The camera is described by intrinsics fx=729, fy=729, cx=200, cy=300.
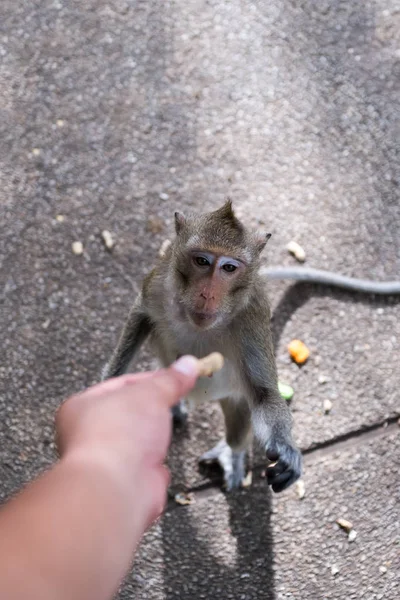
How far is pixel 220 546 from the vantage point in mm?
3266

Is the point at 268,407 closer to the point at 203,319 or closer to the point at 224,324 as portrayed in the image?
the point at 224,324

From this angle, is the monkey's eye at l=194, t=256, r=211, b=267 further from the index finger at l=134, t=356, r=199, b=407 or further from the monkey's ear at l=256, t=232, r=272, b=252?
the index finger at l=134, t=356, r=199, b=407

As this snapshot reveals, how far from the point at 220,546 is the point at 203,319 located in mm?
1400

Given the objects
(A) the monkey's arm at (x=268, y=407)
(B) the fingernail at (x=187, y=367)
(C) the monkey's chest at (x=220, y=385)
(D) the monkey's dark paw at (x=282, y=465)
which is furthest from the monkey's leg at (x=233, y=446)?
(B) the fingernail at (x=187, y=367)

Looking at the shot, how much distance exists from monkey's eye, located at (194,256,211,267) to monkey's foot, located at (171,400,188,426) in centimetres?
113

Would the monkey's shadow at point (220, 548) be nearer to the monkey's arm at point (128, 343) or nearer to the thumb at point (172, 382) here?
the monkey's arm at point (128, 343)

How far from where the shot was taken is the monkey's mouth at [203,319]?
7.63ft

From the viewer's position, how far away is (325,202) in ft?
12.9

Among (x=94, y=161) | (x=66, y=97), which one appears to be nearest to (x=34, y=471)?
(x=94, y=161)

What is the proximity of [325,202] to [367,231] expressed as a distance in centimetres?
27

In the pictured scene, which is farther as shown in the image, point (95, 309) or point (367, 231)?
point (367, 231)

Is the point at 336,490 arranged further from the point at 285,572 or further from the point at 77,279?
the point at 77,279

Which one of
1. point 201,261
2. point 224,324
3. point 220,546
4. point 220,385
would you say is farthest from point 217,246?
point 220,546

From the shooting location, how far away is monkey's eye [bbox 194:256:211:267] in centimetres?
237
